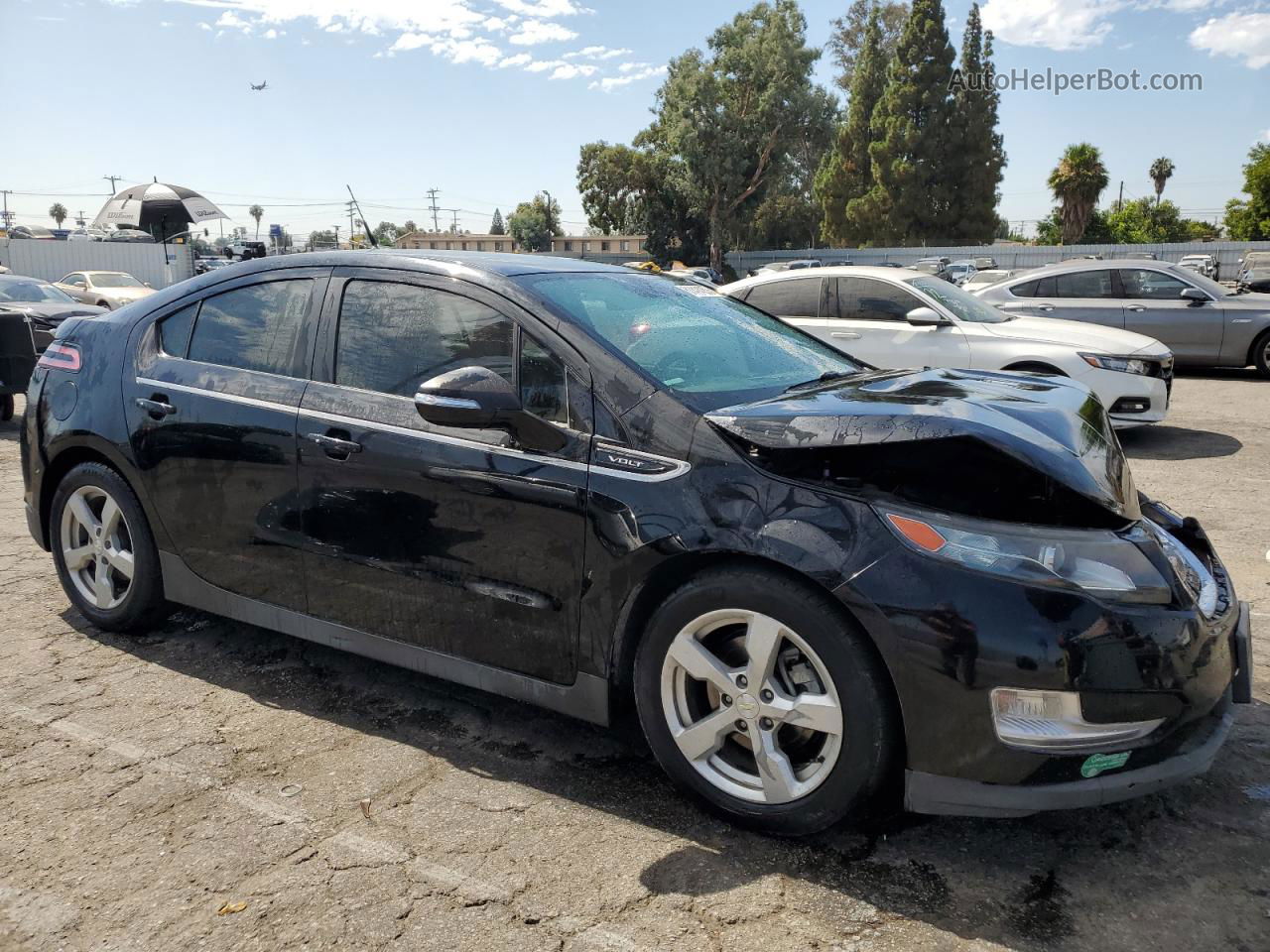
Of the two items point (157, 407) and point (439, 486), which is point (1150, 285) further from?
point (157, 407)

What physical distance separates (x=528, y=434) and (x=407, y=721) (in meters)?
1.18

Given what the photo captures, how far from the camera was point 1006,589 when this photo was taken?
2.31m

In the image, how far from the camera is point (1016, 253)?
4484 centimetres

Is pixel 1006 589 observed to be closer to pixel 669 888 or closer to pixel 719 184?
pixel 669 888

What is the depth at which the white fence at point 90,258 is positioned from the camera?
106 ft

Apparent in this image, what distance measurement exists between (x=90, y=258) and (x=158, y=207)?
16.9ft

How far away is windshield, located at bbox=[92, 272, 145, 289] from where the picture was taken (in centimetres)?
2431

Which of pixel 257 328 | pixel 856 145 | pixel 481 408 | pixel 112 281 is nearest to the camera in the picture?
pixel 481 408

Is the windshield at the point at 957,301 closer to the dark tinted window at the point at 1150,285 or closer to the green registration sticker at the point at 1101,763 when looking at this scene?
the dark tinted window at the point at 1150,285

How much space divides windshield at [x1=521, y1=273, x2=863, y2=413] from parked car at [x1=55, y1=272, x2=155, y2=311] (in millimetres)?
22727

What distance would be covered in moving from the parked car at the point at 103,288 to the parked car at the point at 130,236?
26.9ft

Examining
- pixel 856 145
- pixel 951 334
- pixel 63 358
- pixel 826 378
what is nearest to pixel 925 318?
pixel 951 334

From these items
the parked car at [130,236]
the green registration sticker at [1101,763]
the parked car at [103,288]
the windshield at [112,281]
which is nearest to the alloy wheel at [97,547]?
the green registration sticker at [1101,763]

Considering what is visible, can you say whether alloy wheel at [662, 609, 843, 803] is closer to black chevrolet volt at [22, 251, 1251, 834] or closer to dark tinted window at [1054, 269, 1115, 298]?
black chevrolet volt at [22, 251, 1251, 834]
